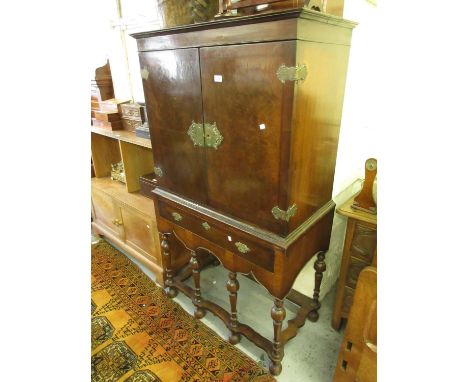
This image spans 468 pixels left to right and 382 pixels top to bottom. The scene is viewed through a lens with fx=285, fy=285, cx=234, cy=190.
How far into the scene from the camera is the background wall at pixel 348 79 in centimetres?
139

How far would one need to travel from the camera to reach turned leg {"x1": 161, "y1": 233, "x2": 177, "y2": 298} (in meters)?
1.93

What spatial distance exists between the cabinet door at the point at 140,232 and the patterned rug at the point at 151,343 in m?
0.27

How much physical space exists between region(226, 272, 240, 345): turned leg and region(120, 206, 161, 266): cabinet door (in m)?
0.70

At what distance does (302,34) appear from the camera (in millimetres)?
911

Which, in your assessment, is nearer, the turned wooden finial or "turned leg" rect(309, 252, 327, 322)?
A: the turned wooden finial

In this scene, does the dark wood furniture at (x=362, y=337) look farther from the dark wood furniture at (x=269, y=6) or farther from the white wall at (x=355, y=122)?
the dark wood furniture at (x=269, y=6)

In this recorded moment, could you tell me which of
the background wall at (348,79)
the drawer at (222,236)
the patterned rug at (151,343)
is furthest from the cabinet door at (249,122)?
the patterned rug at (151,343)

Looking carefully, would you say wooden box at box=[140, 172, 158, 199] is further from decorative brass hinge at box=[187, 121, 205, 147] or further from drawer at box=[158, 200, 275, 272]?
decorative brass hinge at box=[187, 121, 205, 147]

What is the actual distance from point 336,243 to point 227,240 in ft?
2.81

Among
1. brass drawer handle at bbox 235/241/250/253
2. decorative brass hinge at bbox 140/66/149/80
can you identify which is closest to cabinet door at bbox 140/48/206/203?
decorative brass hinge at bbox 140/66/149/80

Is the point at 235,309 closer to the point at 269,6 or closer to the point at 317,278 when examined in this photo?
the point at 317,278
